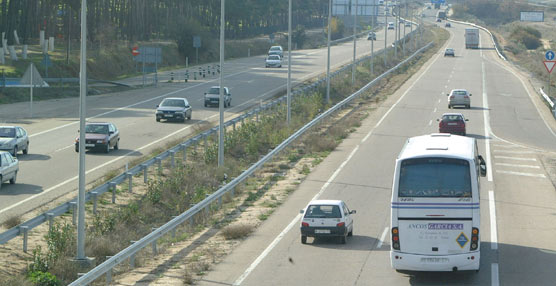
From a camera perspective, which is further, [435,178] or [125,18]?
[125,18]

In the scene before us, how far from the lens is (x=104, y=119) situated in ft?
164

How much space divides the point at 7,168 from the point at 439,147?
1746 cm

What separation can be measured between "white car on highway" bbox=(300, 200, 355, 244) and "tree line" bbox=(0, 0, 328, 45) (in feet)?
186

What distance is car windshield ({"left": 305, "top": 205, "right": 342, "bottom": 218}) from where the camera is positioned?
2202 centimetres

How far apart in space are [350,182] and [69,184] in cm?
1050

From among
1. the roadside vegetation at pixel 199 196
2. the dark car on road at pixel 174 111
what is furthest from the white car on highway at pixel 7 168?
the dark car on road at pixel 174 111

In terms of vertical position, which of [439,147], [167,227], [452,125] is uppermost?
[439,147]

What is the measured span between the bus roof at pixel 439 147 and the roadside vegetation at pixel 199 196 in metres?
5.54

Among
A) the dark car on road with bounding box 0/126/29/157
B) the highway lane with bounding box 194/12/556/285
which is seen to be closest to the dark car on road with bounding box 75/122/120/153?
the dark car on road with bounding box 0/126/29/157

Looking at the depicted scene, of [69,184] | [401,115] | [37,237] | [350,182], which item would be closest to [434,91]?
[401,115]

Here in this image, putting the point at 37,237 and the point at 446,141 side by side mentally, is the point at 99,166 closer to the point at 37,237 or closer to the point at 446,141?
the point at 37,237

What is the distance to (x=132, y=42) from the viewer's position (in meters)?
102

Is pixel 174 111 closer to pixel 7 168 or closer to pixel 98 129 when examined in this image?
pixel 98 129

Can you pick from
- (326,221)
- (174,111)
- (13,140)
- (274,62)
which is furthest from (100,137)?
(274,62)
